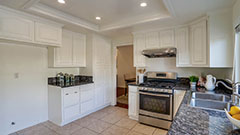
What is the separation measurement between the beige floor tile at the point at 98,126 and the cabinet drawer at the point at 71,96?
724mm

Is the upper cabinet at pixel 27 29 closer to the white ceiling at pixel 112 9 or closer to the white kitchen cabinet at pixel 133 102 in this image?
the white ceiling at pixel 112 9

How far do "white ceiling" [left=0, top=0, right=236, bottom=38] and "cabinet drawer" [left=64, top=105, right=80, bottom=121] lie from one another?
206cm

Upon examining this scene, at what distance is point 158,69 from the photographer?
11.3 ft

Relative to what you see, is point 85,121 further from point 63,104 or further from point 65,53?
point 65,53

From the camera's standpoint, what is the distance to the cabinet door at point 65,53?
3.18 meters

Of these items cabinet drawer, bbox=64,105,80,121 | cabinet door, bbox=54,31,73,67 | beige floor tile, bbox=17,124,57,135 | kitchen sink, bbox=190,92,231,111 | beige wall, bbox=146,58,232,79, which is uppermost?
cabinet door, bbox=54,31,73,67

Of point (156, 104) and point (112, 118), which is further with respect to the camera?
point (112, 118)

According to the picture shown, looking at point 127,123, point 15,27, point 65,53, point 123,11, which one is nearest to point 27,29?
point 15,27

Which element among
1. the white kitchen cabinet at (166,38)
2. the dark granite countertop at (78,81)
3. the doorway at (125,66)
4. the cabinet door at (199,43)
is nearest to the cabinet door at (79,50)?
the dark granite countertop at (78,81)

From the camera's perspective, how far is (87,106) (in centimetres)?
351

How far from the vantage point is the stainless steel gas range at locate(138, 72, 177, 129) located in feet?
8.63

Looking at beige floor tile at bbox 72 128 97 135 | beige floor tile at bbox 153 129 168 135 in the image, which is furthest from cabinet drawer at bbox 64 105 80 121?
beige floor tile at bbox 153 129 168 135

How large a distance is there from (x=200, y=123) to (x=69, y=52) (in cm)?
337

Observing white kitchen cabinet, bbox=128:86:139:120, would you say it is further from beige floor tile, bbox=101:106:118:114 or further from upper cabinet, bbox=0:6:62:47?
upper cabinet, bbox=0:6:62:47
